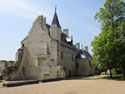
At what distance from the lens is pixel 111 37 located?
76.9ft

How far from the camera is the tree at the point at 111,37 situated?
23.1 metres

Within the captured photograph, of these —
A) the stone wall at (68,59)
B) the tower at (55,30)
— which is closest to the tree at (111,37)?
the tower at (55,30)

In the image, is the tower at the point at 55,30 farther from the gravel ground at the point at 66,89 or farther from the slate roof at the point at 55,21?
the gravel ground at the point at 66,89

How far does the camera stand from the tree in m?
23.1

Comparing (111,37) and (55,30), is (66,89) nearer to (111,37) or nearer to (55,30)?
(111,37)

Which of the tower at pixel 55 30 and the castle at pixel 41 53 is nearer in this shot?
the castle at pixel 41 53

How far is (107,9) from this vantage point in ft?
86.2

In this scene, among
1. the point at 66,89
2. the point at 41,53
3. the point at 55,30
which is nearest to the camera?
the point at 66,89

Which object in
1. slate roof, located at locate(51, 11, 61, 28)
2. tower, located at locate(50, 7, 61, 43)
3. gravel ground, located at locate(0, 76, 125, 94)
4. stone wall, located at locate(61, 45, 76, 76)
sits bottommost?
gravel ground, located at locate(0, 76, 125, 94)

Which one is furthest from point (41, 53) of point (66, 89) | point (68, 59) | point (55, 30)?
point (66, 89)

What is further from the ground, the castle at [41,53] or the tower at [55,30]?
the tower at [55,30]

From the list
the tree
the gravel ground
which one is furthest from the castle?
the gravel ground

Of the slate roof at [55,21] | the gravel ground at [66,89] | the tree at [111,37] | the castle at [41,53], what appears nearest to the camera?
the gravel ground at [66,89]

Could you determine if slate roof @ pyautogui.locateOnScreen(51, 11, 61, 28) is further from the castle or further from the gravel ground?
the gravel ground
